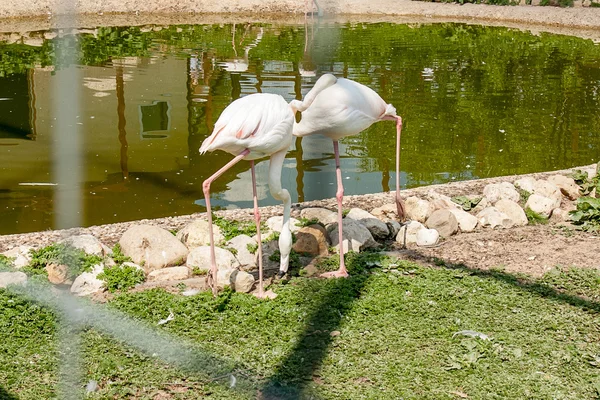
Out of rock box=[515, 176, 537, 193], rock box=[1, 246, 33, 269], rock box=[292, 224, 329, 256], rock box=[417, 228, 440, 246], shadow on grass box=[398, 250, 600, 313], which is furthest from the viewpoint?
rock box=[515, 176, 537, 193]

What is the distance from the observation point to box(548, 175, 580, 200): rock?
19.4 ft

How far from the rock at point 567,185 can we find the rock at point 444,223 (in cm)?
123

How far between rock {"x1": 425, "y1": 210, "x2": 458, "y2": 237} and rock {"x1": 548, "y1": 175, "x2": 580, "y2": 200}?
123cm

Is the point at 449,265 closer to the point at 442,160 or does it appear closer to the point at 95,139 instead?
the point at 442,160

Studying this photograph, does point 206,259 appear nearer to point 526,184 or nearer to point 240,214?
point 240,214

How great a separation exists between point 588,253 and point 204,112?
222 inches

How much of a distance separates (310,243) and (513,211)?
160cm

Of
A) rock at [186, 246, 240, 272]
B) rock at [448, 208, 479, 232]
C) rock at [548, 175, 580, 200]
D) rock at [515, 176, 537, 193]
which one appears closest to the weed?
rock at [186, 246, 240, 272]

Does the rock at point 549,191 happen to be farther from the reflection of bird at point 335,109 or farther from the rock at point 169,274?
the rock at point 169,274

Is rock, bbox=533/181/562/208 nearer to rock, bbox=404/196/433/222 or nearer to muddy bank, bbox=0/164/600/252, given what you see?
muddy bank, bbox=0/164/600/252

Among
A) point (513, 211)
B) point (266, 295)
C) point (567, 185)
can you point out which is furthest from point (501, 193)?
point (266, 295)

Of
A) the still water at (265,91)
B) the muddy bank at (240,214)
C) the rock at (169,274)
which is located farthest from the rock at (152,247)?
the still water at (265,91)

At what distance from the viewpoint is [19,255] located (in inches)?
179

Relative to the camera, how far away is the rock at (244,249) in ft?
15.4
